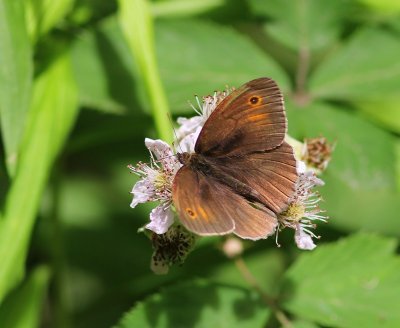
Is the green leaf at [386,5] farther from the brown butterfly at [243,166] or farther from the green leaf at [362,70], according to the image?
the brown butterfly at [243,166]

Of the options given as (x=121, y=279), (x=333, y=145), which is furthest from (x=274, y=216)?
(x=121, y=279)

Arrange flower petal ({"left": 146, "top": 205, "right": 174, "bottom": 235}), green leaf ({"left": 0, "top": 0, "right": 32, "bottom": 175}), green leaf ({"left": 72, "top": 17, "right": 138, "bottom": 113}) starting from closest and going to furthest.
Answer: flower petal ({"left": 146, "top": 205, "right": 174, "bottom": 235}) < green leaf ({"left": 0, "top": 0, "right": 32, "bottom": 175}) < green leaf ({"left": 72, "top": 17, "right": 138, "bottom": 113})

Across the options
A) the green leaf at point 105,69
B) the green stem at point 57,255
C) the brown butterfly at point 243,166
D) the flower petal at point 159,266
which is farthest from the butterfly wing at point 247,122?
the green stem at point 57,255

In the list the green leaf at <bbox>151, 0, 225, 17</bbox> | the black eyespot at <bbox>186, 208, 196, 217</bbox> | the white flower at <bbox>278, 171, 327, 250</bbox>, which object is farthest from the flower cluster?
the green leaf at <bbox>151, 0, 225, 17</bbox>

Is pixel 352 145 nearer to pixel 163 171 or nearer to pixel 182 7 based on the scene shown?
pixel 163 171

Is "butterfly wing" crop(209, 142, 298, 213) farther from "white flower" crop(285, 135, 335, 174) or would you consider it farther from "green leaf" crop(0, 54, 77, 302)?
"green leaf" crop(0, 54, 77, 302)

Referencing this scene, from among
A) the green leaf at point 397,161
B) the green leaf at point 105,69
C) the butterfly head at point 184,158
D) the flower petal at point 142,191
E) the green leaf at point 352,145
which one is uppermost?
the butterfly head at point 184,158

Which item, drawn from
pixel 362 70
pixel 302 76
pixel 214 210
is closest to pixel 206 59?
pixel 302 76
